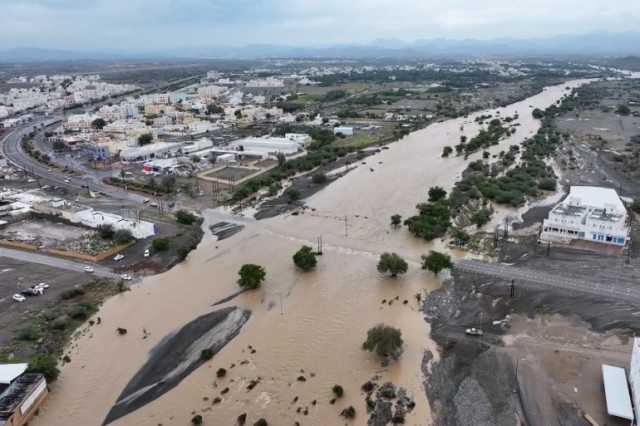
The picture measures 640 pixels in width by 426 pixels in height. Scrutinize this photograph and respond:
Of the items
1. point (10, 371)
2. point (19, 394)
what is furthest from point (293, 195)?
point (19, 394)

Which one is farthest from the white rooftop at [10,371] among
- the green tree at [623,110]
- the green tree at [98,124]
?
the green tree at [623,110]

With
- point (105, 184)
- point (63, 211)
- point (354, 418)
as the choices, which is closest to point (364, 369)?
point (354, 418)

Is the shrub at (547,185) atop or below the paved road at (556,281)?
atop

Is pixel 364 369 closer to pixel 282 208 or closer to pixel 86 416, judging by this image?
pixel 86 416

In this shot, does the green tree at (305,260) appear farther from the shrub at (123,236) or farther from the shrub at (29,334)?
the shrub at (29,334)

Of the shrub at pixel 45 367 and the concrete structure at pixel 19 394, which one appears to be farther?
the shrub at pixel 45 367
